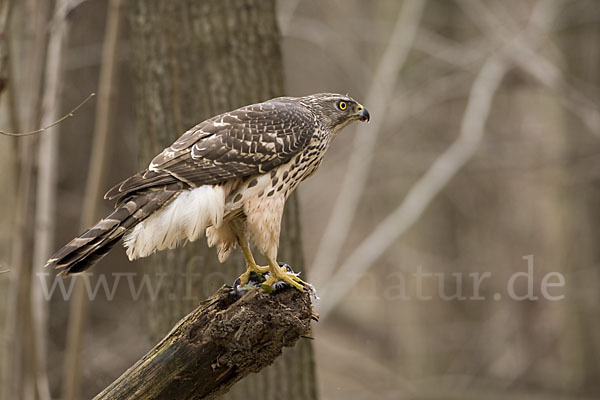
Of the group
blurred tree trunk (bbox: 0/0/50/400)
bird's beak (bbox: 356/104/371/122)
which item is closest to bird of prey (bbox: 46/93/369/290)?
bird's beak (bbox: 356/104/371/122)

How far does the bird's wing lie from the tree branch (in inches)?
25.0

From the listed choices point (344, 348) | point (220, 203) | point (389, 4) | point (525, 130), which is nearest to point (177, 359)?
point (220, 203)

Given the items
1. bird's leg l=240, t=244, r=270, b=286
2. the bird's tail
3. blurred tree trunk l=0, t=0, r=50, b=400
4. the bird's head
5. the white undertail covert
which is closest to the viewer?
the bird's tail

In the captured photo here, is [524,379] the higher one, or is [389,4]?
[389,4]

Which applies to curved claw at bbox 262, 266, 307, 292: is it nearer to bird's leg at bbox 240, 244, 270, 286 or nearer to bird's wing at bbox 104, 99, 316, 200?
bird's leg at bbox 240, 244, 270, 286

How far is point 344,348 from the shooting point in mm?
11453

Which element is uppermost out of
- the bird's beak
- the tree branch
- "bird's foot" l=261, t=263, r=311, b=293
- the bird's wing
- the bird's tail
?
the bird's beak

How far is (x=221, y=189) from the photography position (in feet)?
11.6

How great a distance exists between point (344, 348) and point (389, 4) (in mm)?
5263

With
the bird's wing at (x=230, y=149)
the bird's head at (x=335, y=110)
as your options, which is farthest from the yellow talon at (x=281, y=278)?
the bird's head at (x=335, y=110)

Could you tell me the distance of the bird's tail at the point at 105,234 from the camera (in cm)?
310

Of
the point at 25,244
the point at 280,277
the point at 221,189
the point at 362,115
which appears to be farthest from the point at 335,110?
the point at 25,244

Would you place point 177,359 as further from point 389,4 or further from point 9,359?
point 389,4

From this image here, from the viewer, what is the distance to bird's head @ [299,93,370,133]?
415cm
